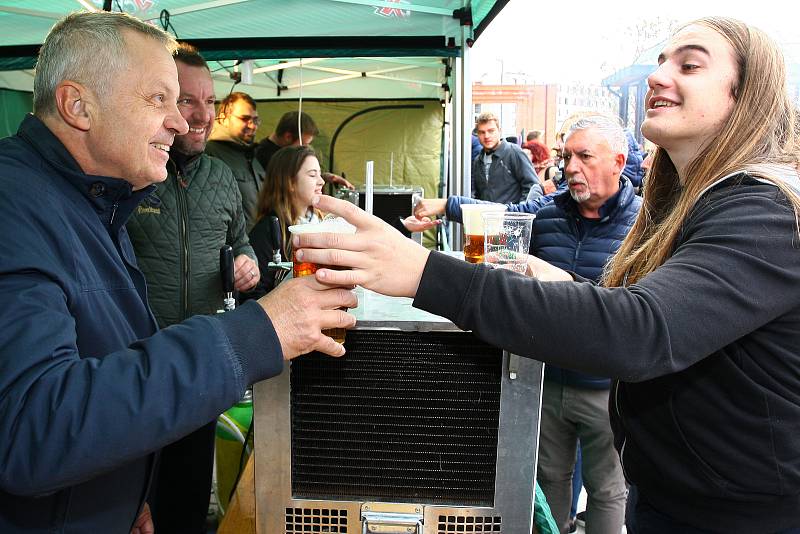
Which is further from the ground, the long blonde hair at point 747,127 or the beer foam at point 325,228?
the long blonde hair at point 747,127

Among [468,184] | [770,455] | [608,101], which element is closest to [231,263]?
[770,455]

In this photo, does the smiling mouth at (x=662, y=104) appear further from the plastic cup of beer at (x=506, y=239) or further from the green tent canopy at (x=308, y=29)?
the green tent canopy at (x=308, y=29)

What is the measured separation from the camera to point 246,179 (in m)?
4.76

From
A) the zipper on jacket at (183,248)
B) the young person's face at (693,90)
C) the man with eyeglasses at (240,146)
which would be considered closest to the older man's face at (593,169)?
the young person's face at (693,90)

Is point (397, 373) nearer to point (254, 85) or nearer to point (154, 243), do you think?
point (154, 243)

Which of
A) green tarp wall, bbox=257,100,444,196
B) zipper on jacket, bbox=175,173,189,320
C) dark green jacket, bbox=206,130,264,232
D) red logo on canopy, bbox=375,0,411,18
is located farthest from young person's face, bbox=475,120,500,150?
zipper on jacket, bbox=175,173,189,320

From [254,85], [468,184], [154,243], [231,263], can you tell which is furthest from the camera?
[254,85]

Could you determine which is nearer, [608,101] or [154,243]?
[154,243]

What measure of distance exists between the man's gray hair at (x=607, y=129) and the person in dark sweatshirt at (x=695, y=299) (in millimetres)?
1256

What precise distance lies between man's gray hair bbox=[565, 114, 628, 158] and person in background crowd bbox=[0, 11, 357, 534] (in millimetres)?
2001

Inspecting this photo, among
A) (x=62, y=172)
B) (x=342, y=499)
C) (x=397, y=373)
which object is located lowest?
(x=342, y=499)

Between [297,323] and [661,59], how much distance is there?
3.82ft

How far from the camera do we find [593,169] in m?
2.84

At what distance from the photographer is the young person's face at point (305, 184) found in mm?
3992
